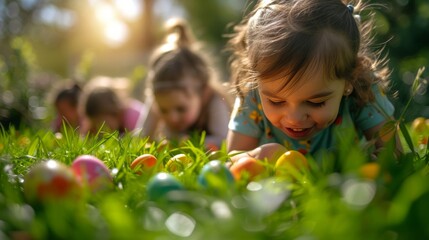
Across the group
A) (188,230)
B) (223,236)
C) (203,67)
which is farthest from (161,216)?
(203,67)

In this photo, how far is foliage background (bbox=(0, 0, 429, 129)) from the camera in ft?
13.3

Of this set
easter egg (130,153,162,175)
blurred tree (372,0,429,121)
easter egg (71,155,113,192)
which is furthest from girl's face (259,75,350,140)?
blurred tree (372,0,429,121)

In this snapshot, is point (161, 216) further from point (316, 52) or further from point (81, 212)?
point (316, 52)

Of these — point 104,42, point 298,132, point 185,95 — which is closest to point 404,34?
point 185,95

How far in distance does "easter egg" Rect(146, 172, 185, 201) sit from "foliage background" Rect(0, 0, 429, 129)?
1.43m

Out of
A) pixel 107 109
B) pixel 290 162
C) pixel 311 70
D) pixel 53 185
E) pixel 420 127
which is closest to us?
pixel 53 185

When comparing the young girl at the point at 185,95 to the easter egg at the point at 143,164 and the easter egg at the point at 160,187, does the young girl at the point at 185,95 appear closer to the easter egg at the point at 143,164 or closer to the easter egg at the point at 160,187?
the easter egg at the point at 143,164

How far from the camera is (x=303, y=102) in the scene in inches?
77.7

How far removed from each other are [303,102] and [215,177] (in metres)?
0.93

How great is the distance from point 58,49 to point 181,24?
19.0 m

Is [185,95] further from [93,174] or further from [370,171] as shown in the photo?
[370,171]

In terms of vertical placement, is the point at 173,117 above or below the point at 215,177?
above

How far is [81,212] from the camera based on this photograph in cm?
97

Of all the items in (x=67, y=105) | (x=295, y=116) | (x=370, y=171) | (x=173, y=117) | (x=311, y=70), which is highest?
(x=67, y=105)
